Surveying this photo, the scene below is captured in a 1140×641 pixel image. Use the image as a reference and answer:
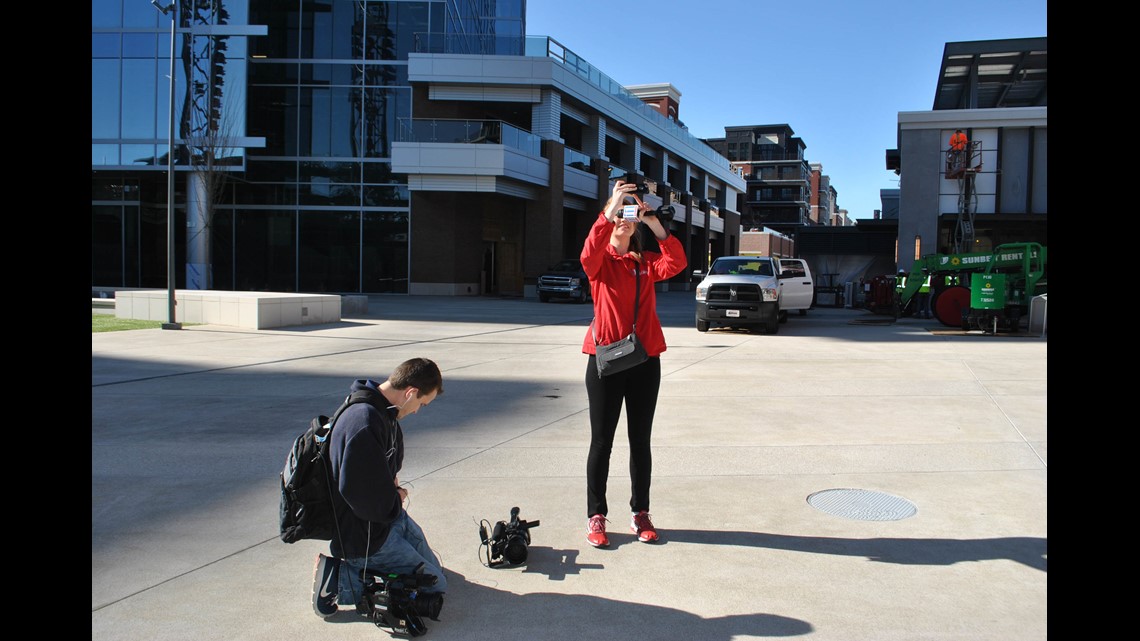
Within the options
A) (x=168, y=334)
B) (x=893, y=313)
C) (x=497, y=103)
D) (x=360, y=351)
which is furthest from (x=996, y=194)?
(x=168, y=334)

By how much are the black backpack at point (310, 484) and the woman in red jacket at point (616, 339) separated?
1.45 meters

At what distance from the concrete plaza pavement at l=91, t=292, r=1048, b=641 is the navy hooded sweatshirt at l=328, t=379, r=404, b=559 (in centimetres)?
40

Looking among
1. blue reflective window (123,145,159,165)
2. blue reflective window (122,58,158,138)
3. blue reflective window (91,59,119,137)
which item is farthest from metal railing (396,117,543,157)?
blue reflective window (91,59,119,137)

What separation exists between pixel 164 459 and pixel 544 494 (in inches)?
121

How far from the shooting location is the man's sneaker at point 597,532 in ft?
14.1

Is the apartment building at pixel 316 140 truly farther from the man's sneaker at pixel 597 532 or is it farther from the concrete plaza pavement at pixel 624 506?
the man's sneaker at pixel 597 532

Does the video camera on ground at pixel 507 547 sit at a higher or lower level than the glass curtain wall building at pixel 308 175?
lower

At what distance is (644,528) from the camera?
14.5 feet

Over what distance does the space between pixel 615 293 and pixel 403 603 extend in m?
2.01

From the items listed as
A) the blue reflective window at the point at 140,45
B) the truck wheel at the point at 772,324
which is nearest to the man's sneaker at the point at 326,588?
the truck wheel at the point at 772,324

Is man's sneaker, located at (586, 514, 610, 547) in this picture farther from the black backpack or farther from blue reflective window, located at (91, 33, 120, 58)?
blue reflective window, located at (91, 33, 120, 58)
